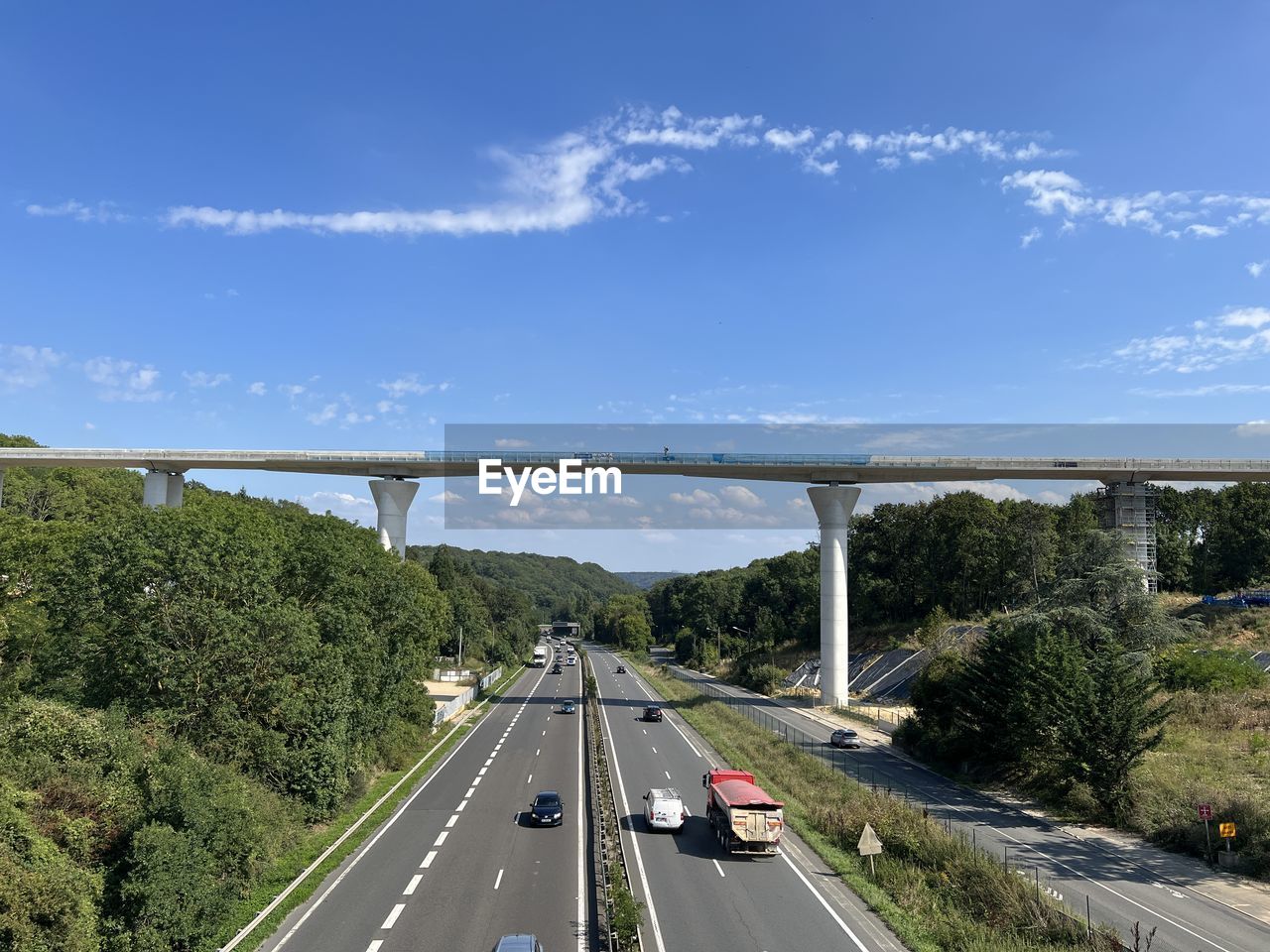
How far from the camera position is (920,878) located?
84.7ft

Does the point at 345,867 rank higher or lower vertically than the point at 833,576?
lower

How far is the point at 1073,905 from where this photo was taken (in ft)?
80.1

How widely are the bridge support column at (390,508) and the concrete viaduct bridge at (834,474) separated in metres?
0.10

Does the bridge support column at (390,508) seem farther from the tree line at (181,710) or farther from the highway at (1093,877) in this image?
the highway at (1093,877)

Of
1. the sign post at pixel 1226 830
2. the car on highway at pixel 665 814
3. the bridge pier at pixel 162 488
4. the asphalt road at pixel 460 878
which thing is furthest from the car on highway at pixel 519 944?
the bridge pier at pixel 162 488

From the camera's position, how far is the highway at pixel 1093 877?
74.1 feet

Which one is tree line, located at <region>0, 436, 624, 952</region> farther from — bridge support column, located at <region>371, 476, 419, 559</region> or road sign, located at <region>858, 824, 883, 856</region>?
bridge support column, located at <region>371, 476, 419, 559</region>

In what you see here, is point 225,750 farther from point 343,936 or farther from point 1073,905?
point 1073,905

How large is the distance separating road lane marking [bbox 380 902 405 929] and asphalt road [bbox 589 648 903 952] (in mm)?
6805

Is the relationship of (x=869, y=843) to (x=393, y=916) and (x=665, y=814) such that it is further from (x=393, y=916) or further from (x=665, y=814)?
(x=393, y=916)

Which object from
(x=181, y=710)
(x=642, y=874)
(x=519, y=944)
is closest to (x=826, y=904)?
(x=642, y=874)

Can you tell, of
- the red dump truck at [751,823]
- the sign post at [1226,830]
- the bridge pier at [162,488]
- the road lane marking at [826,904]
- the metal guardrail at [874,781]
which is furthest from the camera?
the bridge pier at [162,488]

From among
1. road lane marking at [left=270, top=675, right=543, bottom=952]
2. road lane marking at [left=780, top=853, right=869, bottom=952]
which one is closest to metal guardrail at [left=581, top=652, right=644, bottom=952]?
road lane marking at [left=780, top=853, right=869, bottom=952]

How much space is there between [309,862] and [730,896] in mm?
14296
